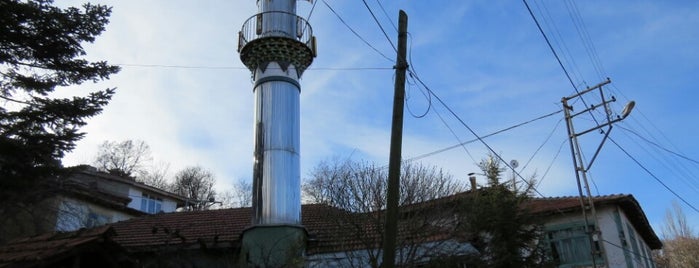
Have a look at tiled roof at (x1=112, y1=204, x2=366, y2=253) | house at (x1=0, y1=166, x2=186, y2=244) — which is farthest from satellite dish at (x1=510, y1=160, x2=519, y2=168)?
house at (x1=0, y1=166, x2=186, y2=244)

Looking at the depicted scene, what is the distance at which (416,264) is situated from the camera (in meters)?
15.1

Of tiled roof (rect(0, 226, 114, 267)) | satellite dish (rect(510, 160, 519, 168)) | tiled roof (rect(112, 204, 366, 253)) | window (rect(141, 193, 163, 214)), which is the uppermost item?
window (rect(141, 193, 163, 214))

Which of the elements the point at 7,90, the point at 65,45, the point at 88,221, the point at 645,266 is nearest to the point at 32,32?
the point at 65,45

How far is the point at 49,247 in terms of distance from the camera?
485 inches

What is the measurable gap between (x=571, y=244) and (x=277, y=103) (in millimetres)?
13382

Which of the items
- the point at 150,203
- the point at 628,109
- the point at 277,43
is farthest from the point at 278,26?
the point at 150,203

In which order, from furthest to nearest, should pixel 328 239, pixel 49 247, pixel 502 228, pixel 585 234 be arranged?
pixel 585 234, pixel 328 239, pixel 502 228, pixel 49 247

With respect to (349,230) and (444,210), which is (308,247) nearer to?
(349,230)

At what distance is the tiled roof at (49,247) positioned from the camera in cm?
1149

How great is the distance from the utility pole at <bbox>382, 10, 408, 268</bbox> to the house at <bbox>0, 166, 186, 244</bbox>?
32.5ft

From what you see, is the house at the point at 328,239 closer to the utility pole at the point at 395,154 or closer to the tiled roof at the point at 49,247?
the tiled roof at the point at 49,247

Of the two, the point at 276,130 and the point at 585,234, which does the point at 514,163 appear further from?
the point at 276,130

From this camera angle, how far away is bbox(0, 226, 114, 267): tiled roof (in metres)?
11.5

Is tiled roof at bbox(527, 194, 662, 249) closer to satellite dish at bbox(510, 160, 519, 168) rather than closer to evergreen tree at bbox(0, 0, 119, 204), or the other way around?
satellite dish at bbox(510, 160, 519, 168)
